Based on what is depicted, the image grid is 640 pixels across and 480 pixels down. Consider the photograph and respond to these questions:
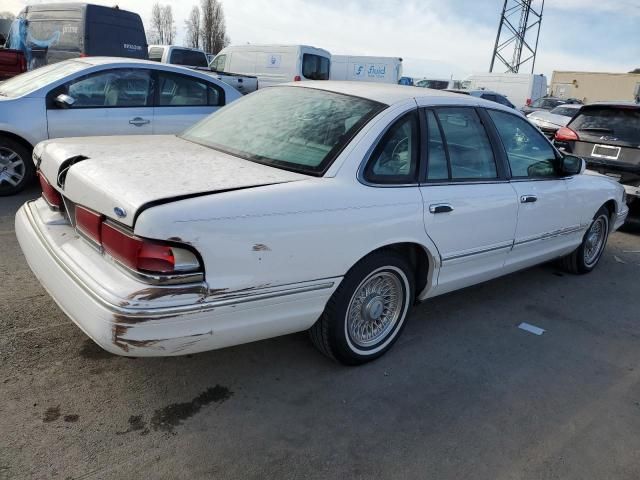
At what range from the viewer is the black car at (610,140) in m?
6.68

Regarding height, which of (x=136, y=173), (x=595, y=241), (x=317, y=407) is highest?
(x=136, y=173)

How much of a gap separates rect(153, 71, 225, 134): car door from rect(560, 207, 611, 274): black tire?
176 inches

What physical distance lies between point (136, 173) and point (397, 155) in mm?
1423

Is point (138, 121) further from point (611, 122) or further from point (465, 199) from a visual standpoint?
point (611, 122)

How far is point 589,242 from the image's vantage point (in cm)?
519

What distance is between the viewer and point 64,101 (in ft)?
18.3

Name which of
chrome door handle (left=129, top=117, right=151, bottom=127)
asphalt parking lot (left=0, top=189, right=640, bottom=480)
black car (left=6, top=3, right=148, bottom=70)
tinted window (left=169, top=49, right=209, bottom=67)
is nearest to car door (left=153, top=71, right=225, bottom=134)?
chrome door handle (left=129, top=117, right=151, bottom=127)

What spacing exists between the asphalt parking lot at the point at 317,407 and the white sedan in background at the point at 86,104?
237 cm

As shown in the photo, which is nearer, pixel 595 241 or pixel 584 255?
pixel 584 255

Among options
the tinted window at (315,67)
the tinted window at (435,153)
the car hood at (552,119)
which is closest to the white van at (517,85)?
the tinted window at (315,67)

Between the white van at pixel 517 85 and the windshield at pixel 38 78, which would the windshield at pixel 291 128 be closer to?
the windshield at pixel 38 78

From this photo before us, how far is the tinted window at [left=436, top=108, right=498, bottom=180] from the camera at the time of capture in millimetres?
3408

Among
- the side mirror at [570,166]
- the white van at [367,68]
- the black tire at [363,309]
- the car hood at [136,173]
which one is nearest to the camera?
the car hood at [136,173]

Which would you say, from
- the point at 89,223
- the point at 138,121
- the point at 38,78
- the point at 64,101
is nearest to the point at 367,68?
the point at 138,121
